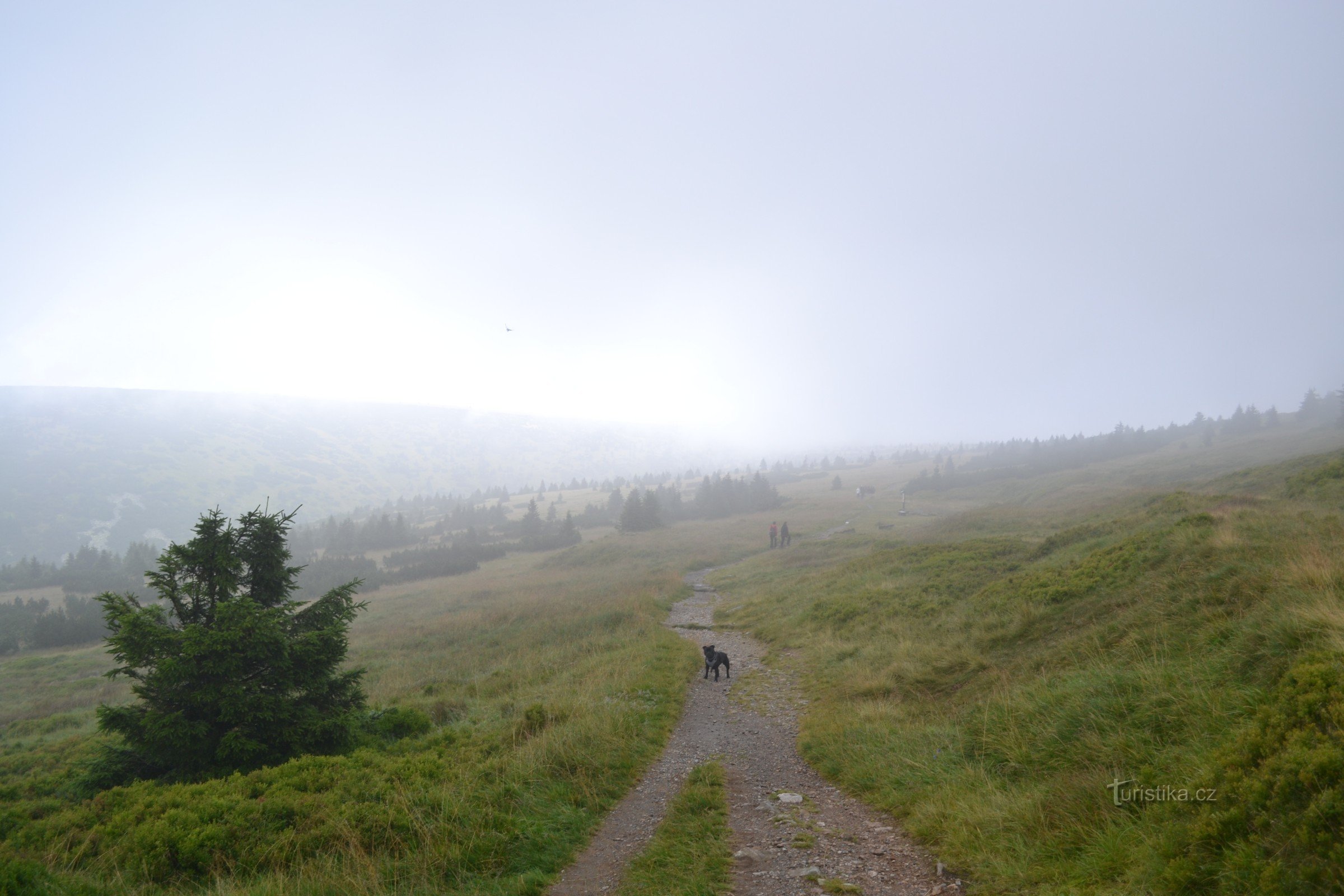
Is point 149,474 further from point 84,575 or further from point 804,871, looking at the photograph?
point 804,871

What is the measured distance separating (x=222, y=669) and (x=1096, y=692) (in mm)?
11484

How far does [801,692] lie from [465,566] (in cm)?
4959

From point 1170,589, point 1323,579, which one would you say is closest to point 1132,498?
point 1170,589

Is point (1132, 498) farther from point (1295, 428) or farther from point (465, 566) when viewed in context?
point (1295, 428)

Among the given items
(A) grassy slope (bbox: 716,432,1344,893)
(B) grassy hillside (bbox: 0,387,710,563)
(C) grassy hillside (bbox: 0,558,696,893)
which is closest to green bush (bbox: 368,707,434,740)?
(C) grassy hillside (bbox: 0,558,696,893)

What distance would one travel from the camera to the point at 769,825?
6.32m

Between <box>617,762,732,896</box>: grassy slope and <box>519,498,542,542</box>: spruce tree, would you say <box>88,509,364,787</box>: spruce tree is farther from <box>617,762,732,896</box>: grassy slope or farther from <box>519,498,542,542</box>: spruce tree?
<box>519,498,542,542</box>: spruce tree

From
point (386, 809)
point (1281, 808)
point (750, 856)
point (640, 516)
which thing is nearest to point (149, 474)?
point (640, 516)

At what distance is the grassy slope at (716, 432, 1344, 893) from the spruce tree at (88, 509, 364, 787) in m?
7.94

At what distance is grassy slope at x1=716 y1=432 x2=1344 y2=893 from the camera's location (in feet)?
12.9

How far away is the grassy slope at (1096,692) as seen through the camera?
12.9 ft

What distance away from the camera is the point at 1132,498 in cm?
2555

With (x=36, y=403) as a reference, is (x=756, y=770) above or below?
below

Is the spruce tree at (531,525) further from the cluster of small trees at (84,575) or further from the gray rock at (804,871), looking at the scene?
the gray rock at (804,871)
